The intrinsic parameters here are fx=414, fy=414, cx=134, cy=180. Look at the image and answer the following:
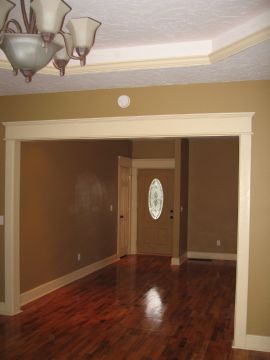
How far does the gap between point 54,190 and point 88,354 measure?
2868 mm

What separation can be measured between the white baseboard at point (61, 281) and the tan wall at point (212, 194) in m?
2.16

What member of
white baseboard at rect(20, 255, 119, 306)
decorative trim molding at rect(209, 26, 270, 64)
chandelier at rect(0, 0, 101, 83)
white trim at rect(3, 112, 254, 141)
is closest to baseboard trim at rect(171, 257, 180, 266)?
white baseboard at rect(20, 255, 119, 306)

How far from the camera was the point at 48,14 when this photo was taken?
1.88m

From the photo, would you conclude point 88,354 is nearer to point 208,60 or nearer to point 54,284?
point 54,284

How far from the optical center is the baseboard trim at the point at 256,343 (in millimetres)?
4027

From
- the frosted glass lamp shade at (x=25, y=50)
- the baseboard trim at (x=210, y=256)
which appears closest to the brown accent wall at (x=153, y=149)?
the baseboard trim at (x=210, y=256)

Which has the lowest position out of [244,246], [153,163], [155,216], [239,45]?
[155,216]

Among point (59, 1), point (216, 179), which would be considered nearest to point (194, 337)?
point (59, 1)

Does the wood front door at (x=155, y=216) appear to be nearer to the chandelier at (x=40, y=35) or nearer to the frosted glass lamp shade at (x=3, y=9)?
the chandelier at (x=40, y=35)

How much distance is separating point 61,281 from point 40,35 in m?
5.00

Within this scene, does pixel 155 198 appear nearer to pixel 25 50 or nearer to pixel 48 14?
pixel 25 50

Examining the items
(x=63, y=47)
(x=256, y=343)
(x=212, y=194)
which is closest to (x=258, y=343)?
(x=256, y=343)

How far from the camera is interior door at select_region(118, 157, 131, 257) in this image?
29.6 feet

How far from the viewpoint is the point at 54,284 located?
6219mm
